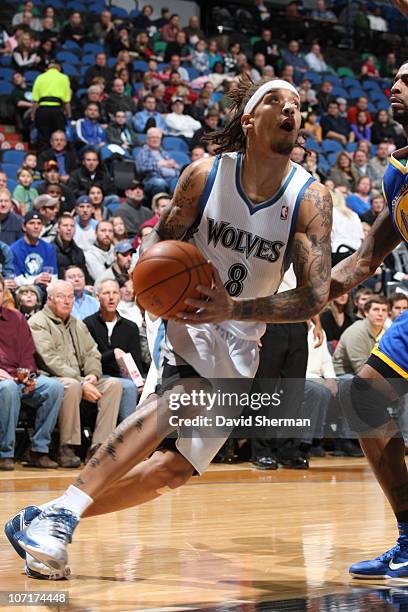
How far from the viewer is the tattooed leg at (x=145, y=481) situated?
3.69m

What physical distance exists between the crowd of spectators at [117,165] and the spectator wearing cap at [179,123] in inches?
1.0

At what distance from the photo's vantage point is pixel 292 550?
4484 millimetres

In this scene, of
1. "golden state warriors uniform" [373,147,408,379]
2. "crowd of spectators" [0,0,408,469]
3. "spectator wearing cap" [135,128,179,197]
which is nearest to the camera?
"golden state warriors uniform" [373,147,408,379]

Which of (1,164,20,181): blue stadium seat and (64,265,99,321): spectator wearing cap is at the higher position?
(1,164,20,181): blue stadium seat

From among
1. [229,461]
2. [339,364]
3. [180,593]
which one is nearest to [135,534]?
[180,593]

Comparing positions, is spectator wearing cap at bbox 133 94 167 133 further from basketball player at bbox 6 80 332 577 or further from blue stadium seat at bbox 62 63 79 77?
basketball player at bbox 6 80 332 577

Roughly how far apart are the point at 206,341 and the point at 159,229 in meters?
0.46

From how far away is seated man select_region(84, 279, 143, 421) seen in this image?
8195 millimetres

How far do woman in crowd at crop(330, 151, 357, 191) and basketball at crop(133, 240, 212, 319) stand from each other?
1085 cm

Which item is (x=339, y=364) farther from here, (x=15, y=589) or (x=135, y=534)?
(x=15, y=589)

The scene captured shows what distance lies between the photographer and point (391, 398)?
3953 millimetres

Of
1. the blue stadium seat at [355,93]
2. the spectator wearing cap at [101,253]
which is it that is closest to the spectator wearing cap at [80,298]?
the spectator wearing cap at [101,253]

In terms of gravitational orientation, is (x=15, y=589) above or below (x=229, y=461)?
above

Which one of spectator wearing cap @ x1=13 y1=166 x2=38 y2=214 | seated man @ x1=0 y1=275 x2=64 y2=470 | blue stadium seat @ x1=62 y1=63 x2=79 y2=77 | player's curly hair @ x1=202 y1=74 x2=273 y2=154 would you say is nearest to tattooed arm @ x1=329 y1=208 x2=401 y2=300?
player's curly hair @ x1=202 y1=74 x2=273 y2=154
